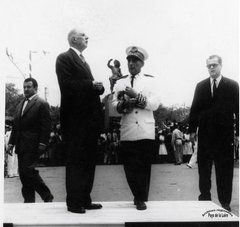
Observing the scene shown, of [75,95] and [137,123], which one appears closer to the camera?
[75,95]

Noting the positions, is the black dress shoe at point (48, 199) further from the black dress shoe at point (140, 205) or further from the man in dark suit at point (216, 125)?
the man in dark suit at point (216, 125)

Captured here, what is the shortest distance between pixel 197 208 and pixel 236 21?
5.65ft

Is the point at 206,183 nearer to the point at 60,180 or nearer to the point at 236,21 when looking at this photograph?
the point at 236,21

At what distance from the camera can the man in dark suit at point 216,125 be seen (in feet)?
17.5

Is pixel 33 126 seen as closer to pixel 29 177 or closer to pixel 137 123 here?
pixel 29 177

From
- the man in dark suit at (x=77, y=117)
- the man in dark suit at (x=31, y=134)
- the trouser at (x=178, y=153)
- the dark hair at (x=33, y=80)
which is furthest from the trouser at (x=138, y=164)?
the trouser at (x=178, y=153)

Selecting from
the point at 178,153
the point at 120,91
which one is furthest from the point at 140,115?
the point at 178,153

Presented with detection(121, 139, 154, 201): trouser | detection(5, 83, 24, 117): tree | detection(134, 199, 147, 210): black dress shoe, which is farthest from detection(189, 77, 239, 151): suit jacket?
detection(5, 83, 24, 117): tree

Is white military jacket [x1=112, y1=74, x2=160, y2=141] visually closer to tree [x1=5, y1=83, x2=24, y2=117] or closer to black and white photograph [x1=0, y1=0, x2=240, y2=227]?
black and white photograph [x1=0, y1=0, x2=240, y2=227]

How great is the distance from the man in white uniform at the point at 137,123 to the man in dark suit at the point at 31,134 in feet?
3.58

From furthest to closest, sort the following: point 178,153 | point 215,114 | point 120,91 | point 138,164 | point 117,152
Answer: point 178,153, point 117,152, point 215,114, point 120,91, point 138,164

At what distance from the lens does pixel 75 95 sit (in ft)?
14.5

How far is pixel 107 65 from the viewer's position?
4910mm

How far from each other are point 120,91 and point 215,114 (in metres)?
1.11
